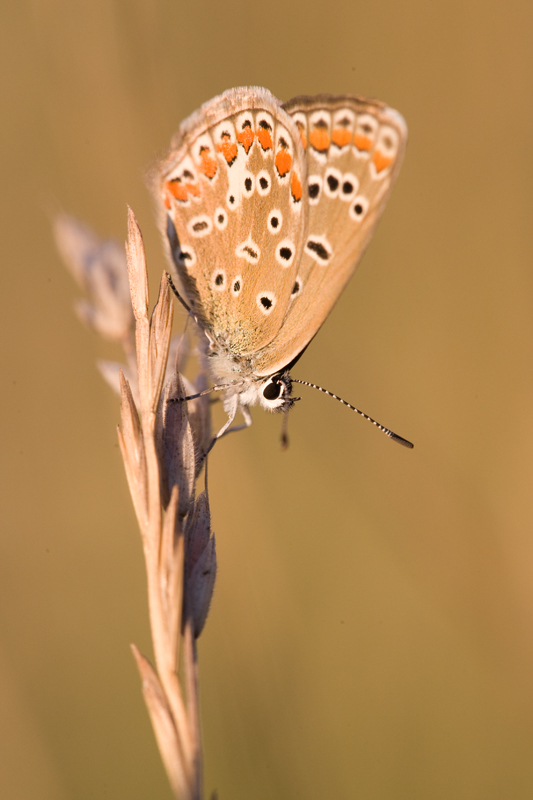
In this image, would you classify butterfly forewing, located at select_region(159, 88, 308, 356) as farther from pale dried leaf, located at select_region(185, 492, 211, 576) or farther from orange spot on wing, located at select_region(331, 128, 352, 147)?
pale dried leaf, located at select_region(185, 492, 211, 576)

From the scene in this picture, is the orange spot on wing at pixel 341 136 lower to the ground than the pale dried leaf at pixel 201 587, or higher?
higher

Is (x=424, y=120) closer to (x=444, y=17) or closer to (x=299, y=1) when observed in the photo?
(x=444, y=17)

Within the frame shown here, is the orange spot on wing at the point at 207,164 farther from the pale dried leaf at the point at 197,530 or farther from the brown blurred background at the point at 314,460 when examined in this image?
the pale dried leaf at the point at 197,530

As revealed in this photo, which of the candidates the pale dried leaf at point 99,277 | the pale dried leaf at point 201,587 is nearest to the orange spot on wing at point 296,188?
the pale dried leaf at point 99,277

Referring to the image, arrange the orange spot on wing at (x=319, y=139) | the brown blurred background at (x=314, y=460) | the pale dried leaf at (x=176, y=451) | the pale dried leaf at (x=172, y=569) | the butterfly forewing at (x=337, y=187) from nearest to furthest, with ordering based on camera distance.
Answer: the pale dried leaf at (x=172, y=569)
the pale dried leaf at (x=176, y=451)
the butterfly forewing at (x=337, y=187)
the orange spot on wing at (x=319, y=139)
the brown blurred background at (x=314, y=460)

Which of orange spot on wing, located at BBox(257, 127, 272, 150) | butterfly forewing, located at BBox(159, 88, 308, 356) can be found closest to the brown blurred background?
butterfly forewing, located at BBox(159, 88, 308, 356)

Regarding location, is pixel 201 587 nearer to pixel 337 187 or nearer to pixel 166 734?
pixel 166 734
